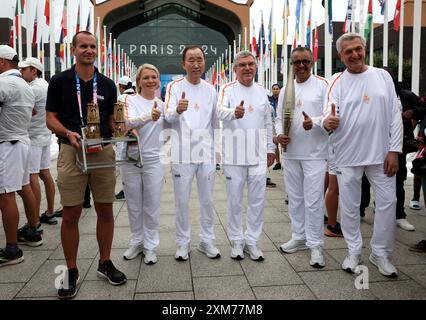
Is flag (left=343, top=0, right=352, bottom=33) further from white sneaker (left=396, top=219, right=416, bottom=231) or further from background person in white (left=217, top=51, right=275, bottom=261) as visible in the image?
background person in white (left=217, top=51, right=275, bottom=261)

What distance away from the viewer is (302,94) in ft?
13.7

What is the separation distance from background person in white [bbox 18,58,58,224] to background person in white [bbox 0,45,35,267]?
845 millimetres

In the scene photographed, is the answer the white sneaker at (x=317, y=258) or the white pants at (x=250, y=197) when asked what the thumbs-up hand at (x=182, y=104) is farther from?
the white sneaker at (x=317, y=258)

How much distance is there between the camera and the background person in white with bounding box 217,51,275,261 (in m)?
4.11

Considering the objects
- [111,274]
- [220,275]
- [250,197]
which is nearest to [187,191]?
[250,197]

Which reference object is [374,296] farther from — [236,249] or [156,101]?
[156,101]

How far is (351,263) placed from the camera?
3771mm

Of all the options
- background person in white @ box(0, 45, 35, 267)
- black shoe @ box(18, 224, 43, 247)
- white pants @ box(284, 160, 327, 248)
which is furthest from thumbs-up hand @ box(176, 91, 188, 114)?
black shoe @ box(18, 224, 43, 247)

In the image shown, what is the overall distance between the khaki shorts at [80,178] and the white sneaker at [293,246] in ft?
6.25

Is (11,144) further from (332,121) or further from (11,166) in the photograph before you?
(332,121)

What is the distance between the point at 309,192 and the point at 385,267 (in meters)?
0.97

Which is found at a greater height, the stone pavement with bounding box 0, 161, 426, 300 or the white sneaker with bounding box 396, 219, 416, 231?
the white sneaker with bounding box 396, 219, 416, 231

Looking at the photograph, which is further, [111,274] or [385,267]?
[385,267]
